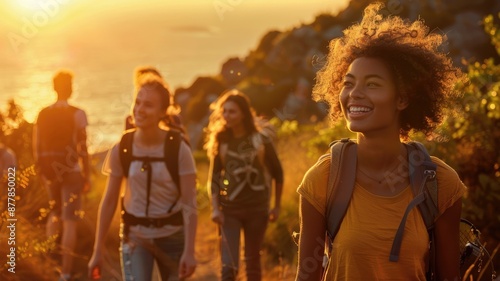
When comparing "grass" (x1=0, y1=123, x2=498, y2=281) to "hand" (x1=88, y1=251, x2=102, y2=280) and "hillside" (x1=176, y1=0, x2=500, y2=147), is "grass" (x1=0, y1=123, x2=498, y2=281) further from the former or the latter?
"hillside" (x1=176, y1=0, x2=500, y2=147)

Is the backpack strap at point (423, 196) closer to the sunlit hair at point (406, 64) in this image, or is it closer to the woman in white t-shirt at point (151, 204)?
the sunlit hair at point (406, 64)

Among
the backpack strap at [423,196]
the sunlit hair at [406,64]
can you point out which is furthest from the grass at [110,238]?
the backpack strap at [423,196]

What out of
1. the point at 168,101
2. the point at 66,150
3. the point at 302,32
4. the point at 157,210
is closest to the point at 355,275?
the point at 157,210

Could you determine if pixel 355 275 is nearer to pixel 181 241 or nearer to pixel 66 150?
pixel 181 241

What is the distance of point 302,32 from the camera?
3681 cm

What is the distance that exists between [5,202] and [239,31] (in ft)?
179

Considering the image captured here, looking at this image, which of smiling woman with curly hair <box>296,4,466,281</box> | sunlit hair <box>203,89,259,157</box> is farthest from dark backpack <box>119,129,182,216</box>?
smiling woman with curly hair <box>296,4,466,281</box>

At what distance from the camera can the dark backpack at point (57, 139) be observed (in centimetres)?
779

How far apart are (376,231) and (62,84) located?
575cm

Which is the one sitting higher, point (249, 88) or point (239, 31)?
point (239, 31)

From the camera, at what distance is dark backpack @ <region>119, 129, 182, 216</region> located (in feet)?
17.3

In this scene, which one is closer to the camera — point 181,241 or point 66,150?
point 181,241

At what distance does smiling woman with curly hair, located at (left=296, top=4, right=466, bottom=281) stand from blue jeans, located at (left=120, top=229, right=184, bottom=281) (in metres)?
2.41

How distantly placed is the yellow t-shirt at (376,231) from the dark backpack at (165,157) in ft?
7.78
